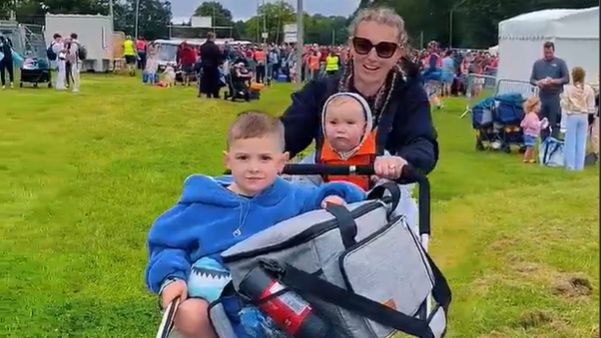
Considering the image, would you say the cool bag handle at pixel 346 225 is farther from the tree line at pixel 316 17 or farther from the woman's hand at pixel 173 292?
the tree line at pixel 316 17

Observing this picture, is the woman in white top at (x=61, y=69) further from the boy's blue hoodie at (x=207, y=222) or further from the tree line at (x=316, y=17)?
the boy's blue hoodie at (x=207, y=222)

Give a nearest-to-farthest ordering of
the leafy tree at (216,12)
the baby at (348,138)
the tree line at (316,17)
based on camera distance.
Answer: the baby at (348,138), the tree line at (316,17), the leafy tree at (216,12)

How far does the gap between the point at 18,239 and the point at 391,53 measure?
20.5ft

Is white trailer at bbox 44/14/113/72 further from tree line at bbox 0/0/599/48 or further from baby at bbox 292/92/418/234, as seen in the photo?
baby at bbox 292/92/418/234

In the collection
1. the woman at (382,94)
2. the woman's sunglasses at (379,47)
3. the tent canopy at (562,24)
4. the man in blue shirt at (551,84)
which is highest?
the tent canopy at (562,24)

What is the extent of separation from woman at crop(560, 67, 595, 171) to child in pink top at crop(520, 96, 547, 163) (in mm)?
995

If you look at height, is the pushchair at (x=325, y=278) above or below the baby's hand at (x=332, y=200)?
Answer: below


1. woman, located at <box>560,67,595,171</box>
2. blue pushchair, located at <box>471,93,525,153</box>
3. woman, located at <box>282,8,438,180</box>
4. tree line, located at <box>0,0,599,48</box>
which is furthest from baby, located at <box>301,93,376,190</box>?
tree line, located at <box>0,0,599,48</box>

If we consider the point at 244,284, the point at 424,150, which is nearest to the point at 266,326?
the point at 244,284

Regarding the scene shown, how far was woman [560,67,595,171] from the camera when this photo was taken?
1544 centimetres

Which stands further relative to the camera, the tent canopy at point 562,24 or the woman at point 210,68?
the woman at point 210,68

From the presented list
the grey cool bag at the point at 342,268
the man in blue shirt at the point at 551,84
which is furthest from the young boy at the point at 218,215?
the man in blue shirt at the point at 551,84

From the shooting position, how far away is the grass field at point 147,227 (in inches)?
268

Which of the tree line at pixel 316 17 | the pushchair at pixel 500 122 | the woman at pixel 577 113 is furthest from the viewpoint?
the tree line at pixel 316 17
